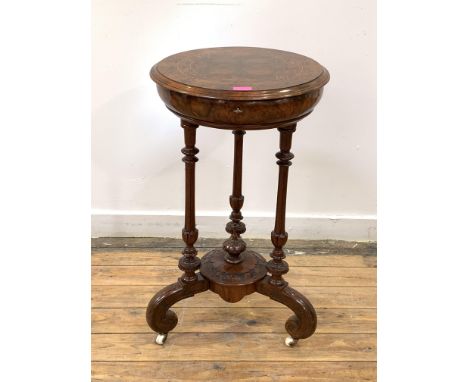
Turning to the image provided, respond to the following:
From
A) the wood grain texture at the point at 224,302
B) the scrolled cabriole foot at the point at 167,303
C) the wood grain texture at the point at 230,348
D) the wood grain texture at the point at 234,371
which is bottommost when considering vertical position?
the wood grain texture at the point at 234,371

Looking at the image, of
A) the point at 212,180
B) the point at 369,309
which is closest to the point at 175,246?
the point at 212,180

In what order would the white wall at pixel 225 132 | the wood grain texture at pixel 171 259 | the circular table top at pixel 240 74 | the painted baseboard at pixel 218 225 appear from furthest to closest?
the painted baseboard at pixel 218 225, the wood grain texture at pixel 171 259, the white wall at pixel 225 132, the circular table top at pixel 240 74

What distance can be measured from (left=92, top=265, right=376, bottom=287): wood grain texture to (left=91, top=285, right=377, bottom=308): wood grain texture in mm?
39

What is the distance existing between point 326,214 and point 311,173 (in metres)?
0.24

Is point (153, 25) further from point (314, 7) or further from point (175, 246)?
point (175, 246)

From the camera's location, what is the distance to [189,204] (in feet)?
7.25

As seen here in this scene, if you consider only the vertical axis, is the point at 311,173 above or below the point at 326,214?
above

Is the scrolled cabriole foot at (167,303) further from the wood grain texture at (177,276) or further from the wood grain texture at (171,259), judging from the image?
the wood grain texture at (171,259)

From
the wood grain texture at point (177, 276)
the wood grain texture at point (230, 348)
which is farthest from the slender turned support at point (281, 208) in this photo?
the wood grain texture at point (177, 276)

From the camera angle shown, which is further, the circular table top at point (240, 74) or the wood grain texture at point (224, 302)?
the wood grain texture at point (224, 302)

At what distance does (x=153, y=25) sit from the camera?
8.69 feet

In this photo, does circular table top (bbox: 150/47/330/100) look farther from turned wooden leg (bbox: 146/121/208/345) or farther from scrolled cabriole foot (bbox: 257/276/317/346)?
scrolled cabriole foot (bbox: 257/276/317/346)

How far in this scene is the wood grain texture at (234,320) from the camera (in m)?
2.38

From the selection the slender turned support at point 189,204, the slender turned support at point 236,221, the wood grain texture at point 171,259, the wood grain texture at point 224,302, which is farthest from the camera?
the wood grain texture at point 171,259
